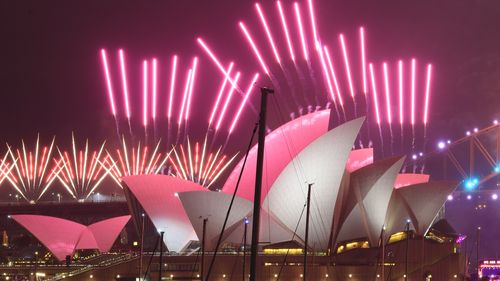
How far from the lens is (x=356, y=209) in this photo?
188 ft

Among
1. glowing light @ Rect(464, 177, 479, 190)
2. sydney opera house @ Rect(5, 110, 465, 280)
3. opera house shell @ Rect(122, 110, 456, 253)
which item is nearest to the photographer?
opera house shell @ Rect(122, 110, 456, 253)

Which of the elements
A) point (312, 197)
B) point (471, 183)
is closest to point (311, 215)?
point (312, 197)

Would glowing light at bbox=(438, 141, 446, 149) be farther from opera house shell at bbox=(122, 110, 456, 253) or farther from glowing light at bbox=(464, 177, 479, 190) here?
opera house shell at bbox=(122, 110, 456, 253)

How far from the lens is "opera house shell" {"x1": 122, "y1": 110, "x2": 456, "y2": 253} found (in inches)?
2137

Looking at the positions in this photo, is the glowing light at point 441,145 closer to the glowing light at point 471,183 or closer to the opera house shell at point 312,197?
the glowing light at point 471,183

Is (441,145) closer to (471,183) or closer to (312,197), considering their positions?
(471,183)

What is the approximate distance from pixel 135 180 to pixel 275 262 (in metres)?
13.3

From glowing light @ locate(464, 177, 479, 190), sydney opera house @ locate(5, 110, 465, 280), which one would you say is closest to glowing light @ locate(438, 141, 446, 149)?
glowing light @ locate(464, 177, 479, 190)

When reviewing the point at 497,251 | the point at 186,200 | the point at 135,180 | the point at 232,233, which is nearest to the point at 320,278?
the point at 232,233

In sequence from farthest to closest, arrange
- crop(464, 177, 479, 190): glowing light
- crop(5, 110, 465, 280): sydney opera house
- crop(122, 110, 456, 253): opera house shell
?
crop(464, 177, 479, 190): glowing light, crop(5, 110, 465, 280): sydney opera house, crop(122, 110, 456, 253): opera house shell

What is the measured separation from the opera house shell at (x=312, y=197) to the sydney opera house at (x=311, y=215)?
82 millimetres

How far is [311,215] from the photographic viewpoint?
57.1 meters

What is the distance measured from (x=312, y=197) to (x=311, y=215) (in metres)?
1.98

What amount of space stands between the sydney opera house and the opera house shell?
0.27 ft
